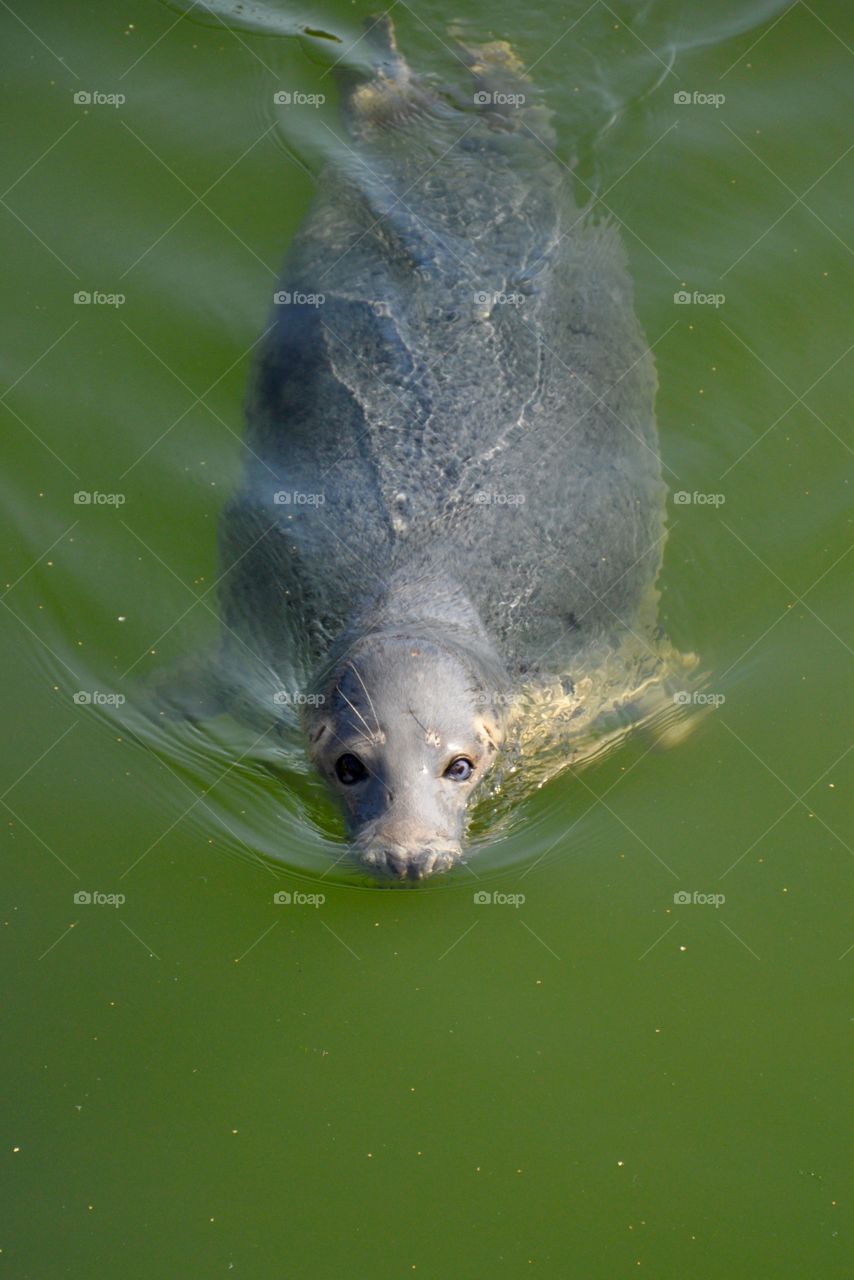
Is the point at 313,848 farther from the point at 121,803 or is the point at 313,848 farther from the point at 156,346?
the point at 156,346

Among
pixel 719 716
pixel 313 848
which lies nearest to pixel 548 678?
pixel 719 716

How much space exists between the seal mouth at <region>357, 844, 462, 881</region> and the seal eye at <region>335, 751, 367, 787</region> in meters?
0.44

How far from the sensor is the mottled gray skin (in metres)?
6.40

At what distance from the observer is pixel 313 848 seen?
22.0ft

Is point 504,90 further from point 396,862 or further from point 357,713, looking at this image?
point 396,862

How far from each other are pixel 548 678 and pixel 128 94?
208 inches

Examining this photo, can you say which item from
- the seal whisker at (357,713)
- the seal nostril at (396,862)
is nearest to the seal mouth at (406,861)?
the seal nostril at (396,862)

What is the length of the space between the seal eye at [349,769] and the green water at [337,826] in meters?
0.39

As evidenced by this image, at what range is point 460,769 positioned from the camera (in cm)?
641

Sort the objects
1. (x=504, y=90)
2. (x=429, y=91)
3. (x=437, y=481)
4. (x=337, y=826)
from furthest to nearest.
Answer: (x=504, y=90) < (x=429, y=91) < (x=437, y=481) < (x=337, y=826)

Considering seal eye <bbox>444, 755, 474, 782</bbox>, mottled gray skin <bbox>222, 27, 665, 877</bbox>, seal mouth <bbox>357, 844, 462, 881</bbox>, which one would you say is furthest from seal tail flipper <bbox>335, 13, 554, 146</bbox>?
seal mouth <bbox>357, 844, 462, 881</bbox>

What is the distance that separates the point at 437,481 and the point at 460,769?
4.90 ft

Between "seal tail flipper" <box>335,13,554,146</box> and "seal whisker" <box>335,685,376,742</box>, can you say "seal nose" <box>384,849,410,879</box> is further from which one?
"seal tail flipper" <box>335,13,554,146</box>

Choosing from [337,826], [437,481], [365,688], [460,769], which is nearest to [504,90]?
[437,481]
